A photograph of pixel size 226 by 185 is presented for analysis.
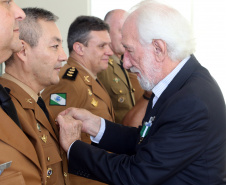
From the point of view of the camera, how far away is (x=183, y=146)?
1.55 meters

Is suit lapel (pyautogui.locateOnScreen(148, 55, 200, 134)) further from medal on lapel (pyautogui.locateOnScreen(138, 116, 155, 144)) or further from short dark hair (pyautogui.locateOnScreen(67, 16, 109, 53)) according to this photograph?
short dark hair (pyautogui.locateOnScreen(67, 16, 109, 53))

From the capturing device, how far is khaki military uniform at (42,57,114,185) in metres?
2.44

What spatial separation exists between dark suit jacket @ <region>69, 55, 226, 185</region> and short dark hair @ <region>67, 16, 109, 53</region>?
5.10 feet

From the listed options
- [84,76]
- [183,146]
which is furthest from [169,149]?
[84,76]

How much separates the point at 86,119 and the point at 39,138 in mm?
478

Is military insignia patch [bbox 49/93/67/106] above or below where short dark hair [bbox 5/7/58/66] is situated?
below

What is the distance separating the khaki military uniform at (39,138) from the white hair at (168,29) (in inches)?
26.6

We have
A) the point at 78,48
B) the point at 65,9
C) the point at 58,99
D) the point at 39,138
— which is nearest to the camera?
the point at 39,138

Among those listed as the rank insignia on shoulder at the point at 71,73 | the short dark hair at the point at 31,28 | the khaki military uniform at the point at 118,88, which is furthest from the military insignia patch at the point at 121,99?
the short dark hair at the point at 31,28

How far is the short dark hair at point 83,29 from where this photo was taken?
313cm

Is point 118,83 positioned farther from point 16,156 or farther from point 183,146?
point 16,156

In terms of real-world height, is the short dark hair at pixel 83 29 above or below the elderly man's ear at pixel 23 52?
below

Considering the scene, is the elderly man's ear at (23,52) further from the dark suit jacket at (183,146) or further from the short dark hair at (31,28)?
the dark suit jacket at (183,146)

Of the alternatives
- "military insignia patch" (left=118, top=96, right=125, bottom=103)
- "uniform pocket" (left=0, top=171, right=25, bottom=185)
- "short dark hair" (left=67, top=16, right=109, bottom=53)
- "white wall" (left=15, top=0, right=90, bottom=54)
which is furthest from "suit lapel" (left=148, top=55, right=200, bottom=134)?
"white wall" (left=15, top=0, right=90, bottom=54)
